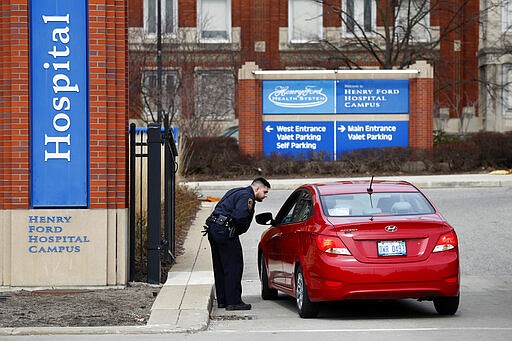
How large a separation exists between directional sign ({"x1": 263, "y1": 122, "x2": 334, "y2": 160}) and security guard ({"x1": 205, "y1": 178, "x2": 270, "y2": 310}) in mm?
Result: 23708

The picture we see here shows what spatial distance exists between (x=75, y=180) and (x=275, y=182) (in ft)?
62.1

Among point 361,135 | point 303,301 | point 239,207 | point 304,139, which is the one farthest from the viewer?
point 361,135

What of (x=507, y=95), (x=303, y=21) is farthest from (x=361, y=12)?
(x=507, y=95)

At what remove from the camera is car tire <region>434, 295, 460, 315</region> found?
1141cm

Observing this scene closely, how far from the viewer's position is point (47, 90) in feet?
42.8

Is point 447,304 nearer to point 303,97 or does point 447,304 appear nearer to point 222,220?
point 222,220

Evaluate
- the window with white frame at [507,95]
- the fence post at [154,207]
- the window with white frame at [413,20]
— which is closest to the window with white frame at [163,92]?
the window with white frame at [413,20]

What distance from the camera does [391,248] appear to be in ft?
35.8

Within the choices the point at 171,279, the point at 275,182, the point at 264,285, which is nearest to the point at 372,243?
the point at 264,285

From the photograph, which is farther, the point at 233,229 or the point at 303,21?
the point at 303,21

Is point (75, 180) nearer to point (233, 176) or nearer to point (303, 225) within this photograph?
point (303, 225)

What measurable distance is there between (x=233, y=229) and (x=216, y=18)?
40695 mm

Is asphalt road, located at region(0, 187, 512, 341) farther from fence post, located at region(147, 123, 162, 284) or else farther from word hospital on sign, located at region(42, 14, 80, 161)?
word hospital on sign, located at region(42, 14, 80, 161)

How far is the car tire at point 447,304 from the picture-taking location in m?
11.4
